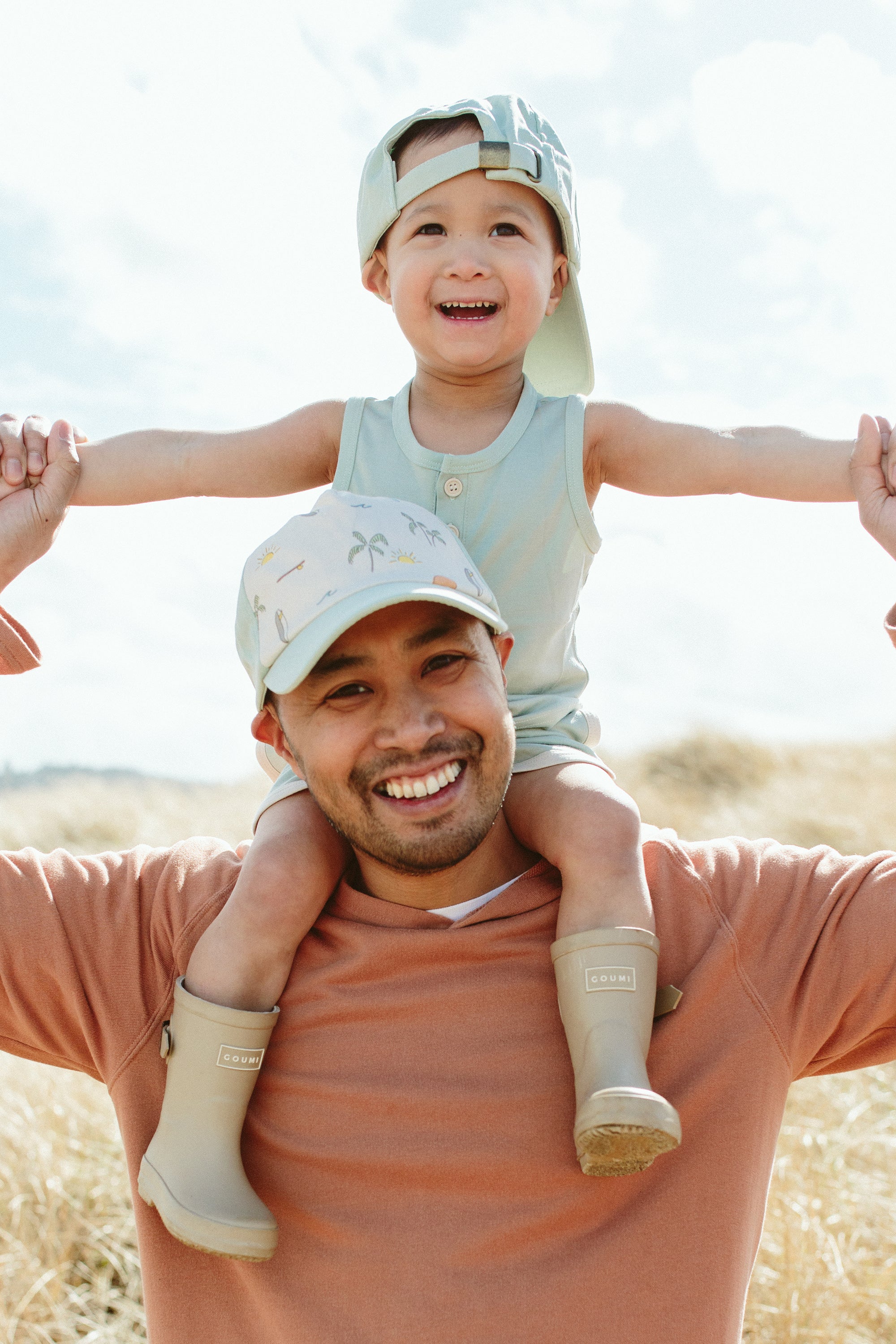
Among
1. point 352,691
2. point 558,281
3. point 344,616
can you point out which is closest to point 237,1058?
point 352,691

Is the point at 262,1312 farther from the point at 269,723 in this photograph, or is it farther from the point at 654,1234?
the point at 269,723

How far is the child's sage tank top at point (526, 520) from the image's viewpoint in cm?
274

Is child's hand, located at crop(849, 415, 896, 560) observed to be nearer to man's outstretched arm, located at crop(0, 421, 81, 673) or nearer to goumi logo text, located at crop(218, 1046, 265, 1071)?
goumi logo text, located at crop(218, 1046, 265, 1071)

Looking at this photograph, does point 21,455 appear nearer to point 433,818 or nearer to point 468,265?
point 468,265

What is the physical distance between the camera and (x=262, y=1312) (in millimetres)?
2264

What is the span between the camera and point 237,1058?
2287 mm

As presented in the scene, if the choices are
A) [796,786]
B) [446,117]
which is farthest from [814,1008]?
[796,786]

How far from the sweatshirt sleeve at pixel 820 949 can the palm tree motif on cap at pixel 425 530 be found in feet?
3.11

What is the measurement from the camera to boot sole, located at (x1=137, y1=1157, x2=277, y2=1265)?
213 cm

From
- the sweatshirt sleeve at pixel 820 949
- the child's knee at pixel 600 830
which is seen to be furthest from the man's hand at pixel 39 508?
the sweatshirt sleeve at pixel 820 949

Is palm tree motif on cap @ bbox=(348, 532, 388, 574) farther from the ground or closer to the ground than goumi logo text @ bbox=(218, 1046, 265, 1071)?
farther from the ground

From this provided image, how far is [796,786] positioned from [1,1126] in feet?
25.2

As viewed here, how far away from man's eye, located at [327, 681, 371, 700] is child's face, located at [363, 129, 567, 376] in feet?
2.84

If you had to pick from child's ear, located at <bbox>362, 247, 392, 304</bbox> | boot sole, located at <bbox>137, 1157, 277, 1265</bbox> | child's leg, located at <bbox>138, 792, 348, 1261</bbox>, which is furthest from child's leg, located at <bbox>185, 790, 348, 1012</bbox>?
child's ear, located at <bbox>362, 247, 392, 304</bbox>
